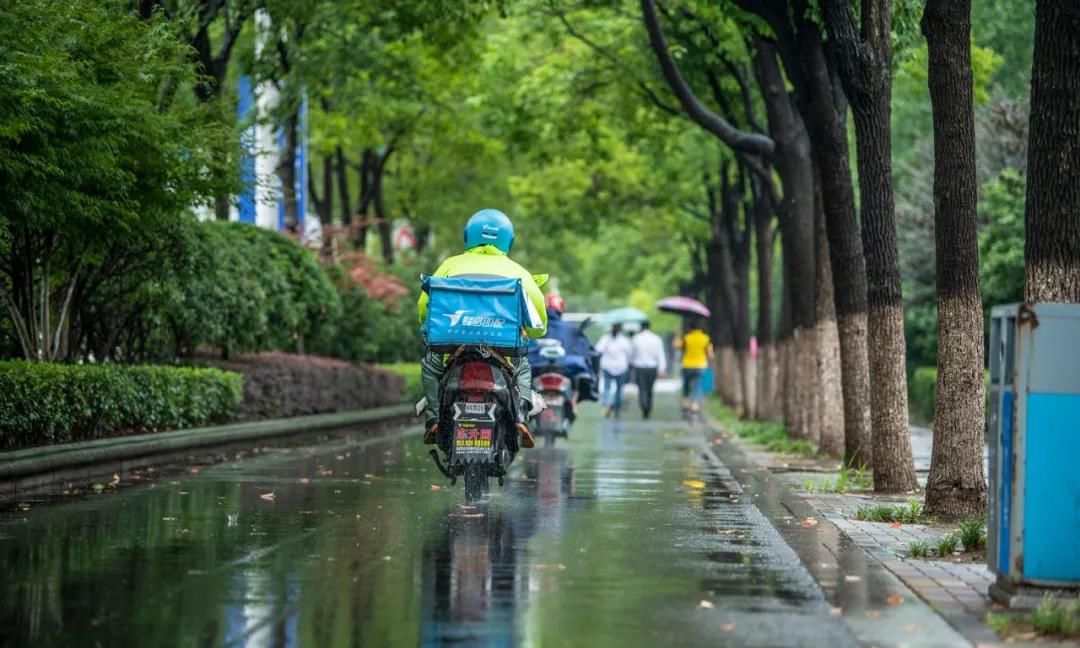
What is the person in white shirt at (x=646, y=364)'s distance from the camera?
38.2m

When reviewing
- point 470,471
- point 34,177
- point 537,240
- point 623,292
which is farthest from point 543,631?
point 623,292

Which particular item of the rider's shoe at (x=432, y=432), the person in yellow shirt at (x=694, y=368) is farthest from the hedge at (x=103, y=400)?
the person in yellow shirt at (x=694, y=368)

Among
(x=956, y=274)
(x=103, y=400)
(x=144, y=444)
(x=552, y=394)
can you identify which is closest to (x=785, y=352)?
(x=552, y=394)

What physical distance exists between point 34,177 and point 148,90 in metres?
3.22

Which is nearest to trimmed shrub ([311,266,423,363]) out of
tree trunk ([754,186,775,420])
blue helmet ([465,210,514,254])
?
tree trunk ([754,186,775,420])

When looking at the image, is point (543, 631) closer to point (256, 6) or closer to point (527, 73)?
point (256, 6)

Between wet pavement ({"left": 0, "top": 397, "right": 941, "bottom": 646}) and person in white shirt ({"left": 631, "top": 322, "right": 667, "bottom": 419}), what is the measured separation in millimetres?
21327

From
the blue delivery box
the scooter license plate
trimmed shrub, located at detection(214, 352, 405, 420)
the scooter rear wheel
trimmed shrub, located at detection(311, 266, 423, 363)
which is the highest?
trimmed shrub, located at detection(311, 266, 423, 363)

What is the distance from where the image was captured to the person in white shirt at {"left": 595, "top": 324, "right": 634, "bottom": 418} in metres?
38.7

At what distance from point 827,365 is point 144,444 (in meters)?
8.32

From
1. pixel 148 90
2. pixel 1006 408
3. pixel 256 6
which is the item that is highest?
pixel 256 6

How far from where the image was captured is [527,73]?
34875 mm

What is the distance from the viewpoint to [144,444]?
18297 mm

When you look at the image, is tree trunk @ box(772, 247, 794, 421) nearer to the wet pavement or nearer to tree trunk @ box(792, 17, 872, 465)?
tree trunk @ box(792, 17, 872, 465)
